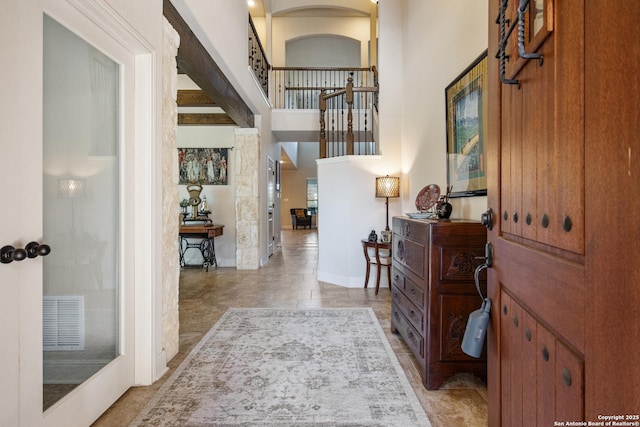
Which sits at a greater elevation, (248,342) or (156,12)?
(156,12)

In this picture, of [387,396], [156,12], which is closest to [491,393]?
[387,396]

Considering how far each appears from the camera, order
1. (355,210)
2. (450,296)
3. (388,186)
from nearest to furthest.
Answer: (450,296) < (388,186) < (355,210)

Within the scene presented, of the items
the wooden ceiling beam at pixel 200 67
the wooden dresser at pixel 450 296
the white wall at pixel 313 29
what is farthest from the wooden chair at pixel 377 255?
the white wall at pixel 313 29

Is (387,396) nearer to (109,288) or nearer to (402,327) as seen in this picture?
(402,327)

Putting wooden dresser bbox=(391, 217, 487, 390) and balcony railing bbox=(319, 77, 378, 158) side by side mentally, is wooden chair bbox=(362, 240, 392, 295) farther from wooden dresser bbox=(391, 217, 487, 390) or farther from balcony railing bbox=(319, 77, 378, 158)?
wooden dresser bbox=(391, 217, 487, 390)

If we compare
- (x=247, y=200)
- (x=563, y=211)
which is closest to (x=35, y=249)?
(x=563, y=211)

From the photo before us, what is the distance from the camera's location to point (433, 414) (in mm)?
1668

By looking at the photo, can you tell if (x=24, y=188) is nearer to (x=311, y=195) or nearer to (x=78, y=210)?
(x=78, y=210)

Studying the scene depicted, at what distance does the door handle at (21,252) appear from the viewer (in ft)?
3.72

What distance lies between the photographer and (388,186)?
410 cm

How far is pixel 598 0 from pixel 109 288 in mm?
2252

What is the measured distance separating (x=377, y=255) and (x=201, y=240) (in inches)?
133

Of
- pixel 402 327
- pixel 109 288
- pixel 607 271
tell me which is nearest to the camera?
pixel 607 271

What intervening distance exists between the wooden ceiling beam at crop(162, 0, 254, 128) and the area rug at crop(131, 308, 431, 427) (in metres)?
2.45
